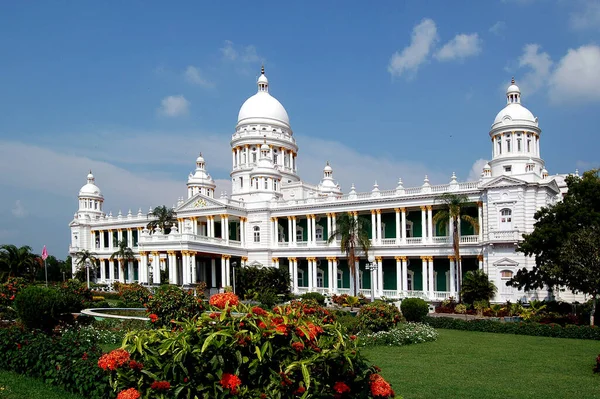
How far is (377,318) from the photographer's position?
20.6 meters

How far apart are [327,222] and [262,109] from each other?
63.1 feet

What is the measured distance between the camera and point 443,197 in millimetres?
37406

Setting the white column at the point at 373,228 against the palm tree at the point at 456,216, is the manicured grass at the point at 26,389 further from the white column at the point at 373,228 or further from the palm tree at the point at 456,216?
the white column at the point at 373,228

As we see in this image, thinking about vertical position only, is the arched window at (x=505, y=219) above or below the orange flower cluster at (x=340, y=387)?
above

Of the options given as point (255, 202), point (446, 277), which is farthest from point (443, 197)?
point (255, 202)

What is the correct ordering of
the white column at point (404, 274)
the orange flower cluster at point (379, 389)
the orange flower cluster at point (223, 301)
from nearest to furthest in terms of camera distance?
the orange flower cluster at point (379, 389) < the orange flower cluster at point (223, 301) < the white column at point (404, 274)

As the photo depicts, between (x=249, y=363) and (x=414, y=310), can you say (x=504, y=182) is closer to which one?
(x=414, y=310)

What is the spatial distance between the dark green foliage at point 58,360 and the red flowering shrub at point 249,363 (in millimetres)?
2490

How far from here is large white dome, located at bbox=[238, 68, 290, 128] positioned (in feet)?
195

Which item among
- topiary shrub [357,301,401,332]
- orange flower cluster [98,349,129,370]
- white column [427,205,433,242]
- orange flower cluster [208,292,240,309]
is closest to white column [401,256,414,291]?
white column [427,205,433,242]

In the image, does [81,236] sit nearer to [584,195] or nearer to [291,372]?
[584,195]

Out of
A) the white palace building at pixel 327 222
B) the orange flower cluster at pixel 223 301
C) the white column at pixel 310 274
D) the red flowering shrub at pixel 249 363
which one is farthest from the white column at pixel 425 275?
the red flowering shrub at pixel 249 363

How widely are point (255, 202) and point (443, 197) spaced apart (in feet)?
63.0

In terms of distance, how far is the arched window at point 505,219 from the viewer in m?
35.4
